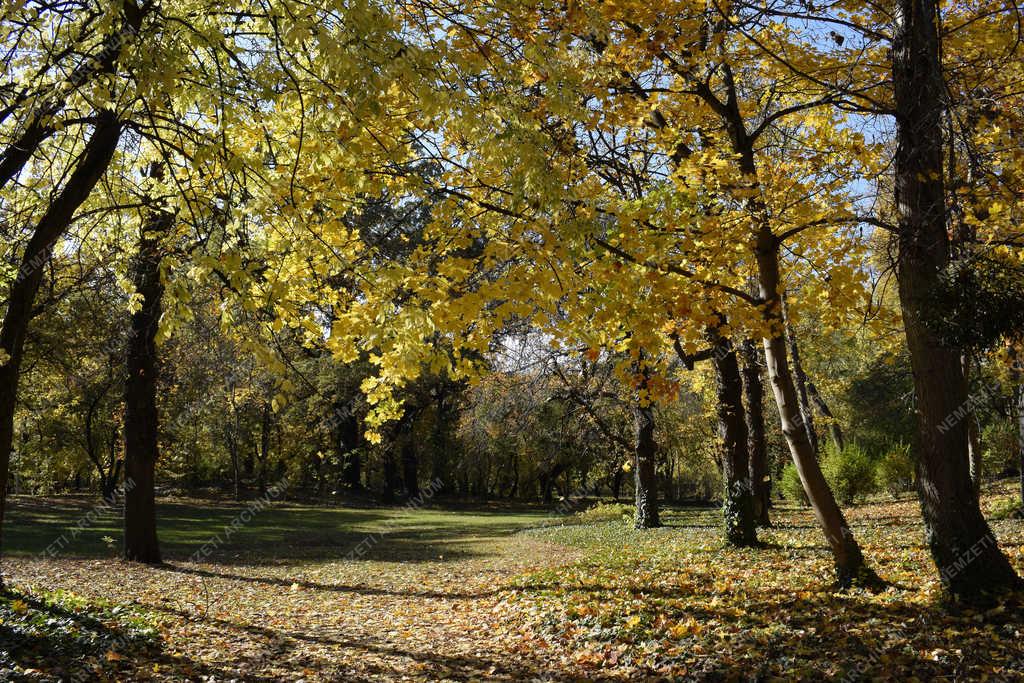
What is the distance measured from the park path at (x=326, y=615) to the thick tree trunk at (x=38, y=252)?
2.46m

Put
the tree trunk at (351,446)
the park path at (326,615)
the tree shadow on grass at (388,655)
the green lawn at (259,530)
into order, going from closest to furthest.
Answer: the tree shadow on grass at (388,655)
the park path at (326,615)
the green lawn at (259,530)
the tree trunk at (351,446)

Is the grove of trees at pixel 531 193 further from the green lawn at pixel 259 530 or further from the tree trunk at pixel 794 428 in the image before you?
the green lawn at pixel 259 530

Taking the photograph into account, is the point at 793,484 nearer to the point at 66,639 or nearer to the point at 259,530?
the point at 259,530

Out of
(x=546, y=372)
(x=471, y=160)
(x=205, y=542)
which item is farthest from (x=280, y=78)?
(x=205, y=542)

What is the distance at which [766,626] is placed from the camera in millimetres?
6023

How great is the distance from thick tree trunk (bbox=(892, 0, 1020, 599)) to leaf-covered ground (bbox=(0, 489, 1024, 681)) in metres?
0.47

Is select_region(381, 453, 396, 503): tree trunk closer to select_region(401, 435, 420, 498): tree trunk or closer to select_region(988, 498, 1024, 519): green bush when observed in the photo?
select_region(401, 435, 420, 498): tree trunk

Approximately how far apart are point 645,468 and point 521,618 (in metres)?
9.47

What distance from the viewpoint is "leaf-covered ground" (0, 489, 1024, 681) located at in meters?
5.16

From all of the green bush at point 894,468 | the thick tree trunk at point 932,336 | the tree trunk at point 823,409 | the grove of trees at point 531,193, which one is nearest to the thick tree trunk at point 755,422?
the grove of trees at point 531,193

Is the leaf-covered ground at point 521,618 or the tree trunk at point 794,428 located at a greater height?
the tree trunk at point 794,428

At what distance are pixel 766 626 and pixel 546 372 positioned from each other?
416 inches

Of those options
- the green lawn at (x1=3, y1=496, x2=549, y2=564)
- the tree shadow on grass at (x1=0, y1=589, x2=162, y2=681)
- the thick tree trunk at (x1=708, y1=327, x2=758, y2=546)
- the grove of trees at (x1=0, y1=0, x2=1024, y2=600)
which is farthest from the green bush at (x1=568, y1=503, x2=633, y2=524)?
the tree shadow on grass at (x1=0, y1=589, x2=162, y2=681)

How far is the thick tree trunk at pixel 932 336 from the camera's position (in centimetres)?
561
